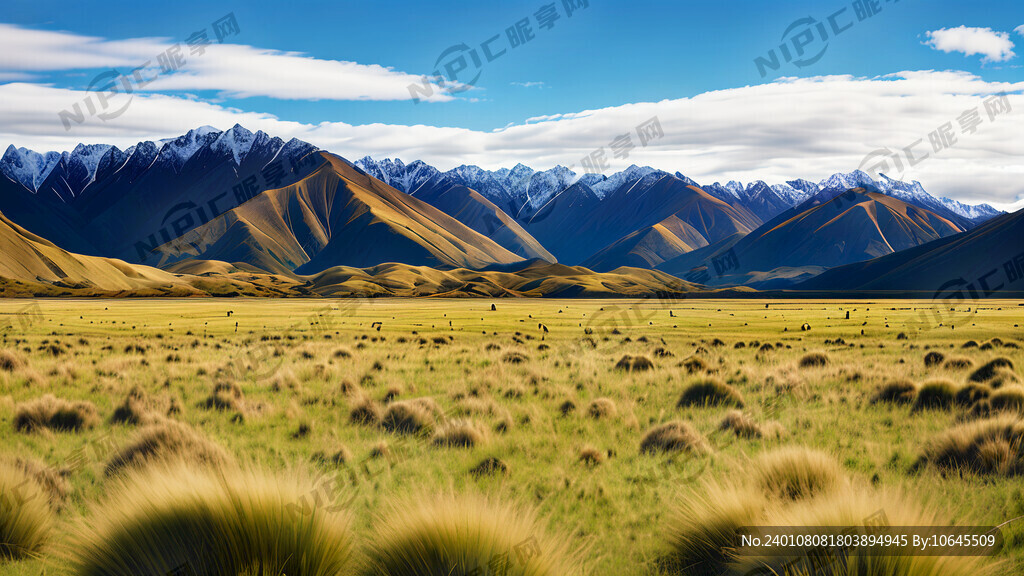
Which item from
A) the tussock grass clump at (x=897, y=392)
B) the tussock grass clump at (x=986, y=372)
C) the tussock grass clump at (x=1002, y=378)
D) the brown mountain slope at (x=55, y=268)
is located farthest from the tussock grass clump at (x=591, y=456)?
A: the brown mountain slope at (x=55, y=268)

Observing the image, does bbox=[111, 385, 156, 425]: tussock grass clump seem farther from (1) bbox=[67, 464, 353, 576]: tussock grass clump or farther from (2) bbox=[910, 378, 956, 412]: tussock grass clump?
(2) bbox=[910, 378, 956, 412]: tussock grass clump

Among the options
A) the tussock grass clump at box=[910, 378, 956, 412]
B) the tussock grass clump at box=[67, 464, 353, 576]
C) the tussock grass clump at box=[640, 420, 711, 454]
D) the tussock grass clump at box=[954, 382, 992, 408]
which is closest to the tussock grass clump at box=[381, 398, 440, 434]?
the tussock grass clump at box=[640, 420, 711, 454]

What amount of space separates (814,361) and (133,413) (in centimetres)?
1966

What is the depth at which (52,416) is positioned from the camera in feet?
33.3

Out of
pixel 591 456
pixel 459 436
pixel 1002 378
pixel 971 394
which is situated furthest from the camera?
pixel 1002 378

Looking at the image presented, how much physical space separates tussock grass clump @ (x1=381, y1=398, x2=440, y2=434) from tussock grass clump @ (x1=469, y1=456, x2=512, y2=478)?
2.39m

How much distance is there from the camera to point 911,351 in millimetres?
24062

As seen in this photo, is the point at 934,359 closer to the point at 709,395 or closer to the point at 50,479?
the point at 709,395

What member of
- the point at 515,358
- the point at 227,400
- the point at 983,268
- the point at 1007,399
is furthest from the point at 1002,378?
the point at 983,268

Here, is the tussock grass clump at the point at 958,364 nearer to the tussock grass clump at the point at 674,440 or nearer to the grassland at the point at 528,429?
the grassland at the point at 528,429

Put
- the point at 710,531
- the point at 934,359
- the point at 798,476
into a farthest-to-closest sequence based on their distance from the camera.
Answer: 1. the point at 934,359
2. the point at 798,476
3. the point at 710,531

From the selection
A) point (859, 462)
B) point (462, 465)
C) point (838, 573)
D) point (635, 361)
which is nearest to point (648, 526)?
point (838, 573)

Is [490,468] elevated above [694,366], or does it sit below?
above

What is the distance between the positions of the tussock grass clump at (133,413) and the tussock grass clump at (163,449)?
2.33 meters
